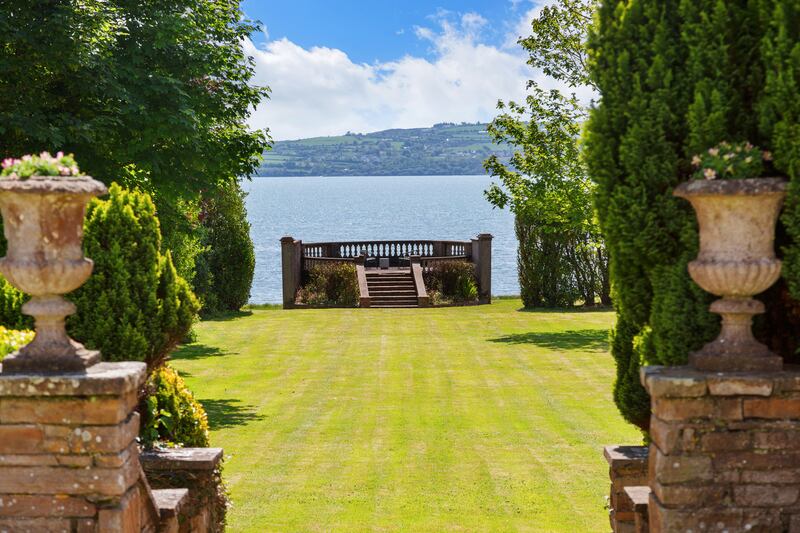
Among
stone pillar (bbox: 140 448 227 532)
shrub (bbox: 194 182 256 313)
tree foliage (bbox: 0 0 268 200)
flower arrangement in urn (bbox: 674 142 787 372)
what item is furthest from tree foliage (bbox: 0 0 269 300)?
shrub (bbox: 194 182 256 313)

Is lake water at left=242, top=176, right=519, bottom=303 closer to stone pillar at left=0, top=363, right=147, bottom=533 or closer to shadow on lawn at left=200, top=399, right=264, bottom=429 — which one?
shadow on lawn at left=200, top=399, right=264, bottom=429

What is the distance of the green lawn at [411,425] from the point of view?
9.93m

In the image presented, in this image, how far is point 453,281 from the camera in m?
34.2

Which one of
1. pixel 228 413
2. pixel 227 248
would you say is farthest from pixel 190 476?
pixel 227 248

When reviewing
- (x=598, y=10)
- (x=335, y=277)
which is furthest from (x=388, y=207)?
(x=598, y=10)

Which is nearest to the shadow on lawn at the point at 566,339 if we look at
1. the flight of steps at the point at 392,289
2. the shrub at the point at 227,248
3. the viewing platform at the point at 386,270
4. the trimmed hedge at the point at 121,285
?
the viewing platform at the point at 386,270

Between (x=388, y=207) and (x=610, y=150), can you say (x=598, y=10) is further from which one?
(x=388, y=207)

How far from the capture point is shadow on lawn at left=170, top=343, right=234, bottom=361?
21.6 metres

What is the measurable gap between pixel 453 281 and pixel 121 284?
25.9 metres

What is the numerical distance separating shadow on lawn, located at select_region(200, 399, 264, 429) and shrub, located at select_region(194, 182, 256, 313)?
15.2 metres

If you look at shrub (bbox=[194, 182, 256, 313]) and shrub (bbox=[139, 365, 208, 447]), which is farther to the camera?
shrub (bbox=[194, 182, 256, 313])

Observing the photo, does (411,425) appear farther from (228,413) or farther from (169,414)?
(169,414)

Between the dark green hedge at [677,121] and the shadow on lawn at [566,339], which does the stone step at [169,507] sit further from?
the shadow on lawn at [566,339]

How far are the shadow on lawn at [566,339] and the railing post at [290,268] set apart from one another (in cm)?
1090
